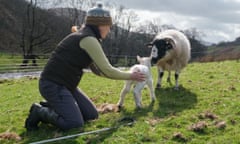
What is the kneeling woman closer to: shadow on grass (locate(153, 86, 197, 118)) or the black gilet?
the black gilet

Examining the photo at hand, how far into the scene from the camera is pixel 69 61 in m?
6.24

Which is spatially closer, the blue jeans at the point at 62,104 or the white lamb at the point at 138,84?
the blue jeans at the point at 62,104

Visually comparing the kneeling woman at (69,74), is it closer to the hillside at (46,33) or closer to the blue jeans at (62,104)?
the blue jeans at (62,104)

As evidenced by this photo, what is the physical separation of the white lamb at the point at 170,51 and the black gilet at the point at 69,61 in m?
4.38

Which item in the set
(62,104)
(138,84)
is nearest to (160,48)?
(138,84)

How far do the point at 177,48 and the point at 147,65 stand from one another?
2632 millimetres

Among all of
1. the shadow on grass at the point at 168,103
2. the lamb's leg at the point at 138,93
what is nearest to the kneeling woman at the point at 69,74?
the shadow on grass at the point at 168,103

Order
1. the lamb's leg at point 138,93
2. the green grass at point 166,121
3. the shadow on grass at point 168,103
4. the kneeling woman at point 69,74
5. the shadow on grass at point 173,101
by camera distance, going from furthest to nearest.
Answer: the lamb's leg at point 138,93 < the shadow on grass at point 173,101 < the shadow on grass at point 168,103 < the kneeling woman at point 69,74 < the green grass at point 166,121

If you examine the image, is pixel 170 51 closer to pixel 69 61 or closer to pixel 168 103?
pixel 168 103

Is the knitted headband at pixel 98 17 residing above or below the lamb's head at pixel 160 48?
above

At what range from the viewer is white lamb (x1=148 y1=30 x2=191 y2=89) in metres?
10.4

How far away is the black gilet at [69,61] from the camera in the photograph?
20.3 ft

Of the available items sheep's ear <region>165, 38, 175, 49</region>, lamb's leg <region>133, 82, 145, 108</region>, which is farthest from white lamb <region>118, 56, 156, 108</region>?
sheep's ear <region>165, 38, 175, 49</region>

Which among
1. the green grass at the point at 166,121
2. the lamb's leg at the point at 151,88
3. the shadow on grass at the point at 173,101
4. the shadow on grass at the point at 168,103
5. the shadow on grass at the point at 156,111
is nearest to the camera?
the green grass at the point at 166,121
